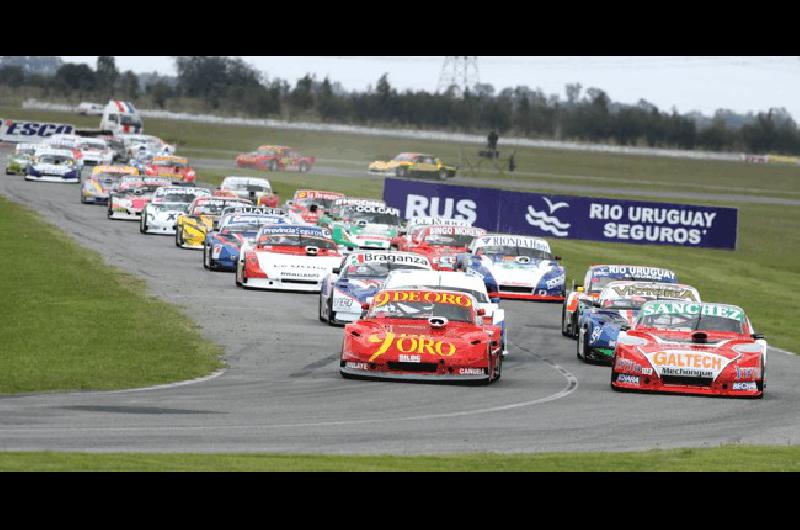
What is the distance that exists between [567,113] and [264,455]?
9939 centimetres

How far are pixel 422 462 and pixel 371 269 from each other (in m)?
14.5

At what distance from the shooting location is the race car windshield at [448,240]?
38469 mm

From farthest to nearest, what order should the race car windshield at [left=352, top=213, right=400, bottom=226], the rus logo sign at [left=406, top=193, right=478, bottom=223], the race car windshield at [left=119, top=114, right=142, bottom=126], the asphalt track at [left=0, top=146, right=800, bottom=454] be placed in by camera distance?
the race car windshield at [left=119, top=114, right=142, bottom=126]
the rus logo sign at [left=406, top=193, right=478, bottom=223]
the race car windshield at [left=352, top=213, right=400, bottom=226]
the asphalt track at [left=0, top=146, right=800, bottom=454]

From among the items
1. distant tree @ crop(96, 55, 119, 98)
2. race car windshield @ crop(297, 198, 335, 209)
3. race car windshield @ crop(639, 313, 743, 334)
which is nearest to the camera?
race car windshield @ crop(639, 313, 743, 334)

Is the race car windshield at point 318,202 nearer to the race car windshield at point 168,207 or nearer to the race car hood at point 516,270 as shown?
the race car windshield at point 168,207

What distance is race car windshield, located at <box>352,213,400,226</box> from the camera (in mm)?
42812

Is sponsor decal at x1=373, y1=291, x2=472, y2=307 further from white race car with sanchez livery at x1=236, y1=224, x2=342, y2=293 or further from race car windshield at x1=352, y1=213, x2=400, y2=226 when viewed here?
race car windshield at x1=352, y1=213, x2=400, y2=226

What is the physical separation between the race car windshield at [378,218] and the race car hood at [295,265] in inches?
383

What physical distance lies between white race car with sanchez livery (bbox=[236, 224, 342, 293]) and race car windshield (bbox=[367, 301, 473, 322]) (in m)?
10.4

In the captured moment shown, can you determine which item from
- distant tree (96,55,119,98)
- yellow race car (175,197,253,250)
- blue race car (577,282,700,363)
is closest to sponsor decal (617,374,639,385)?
blue race car (577,282,700,363)

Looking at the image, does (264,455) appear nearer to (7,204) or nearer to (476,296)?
(476,296)

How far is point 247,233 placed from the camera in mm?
37344
